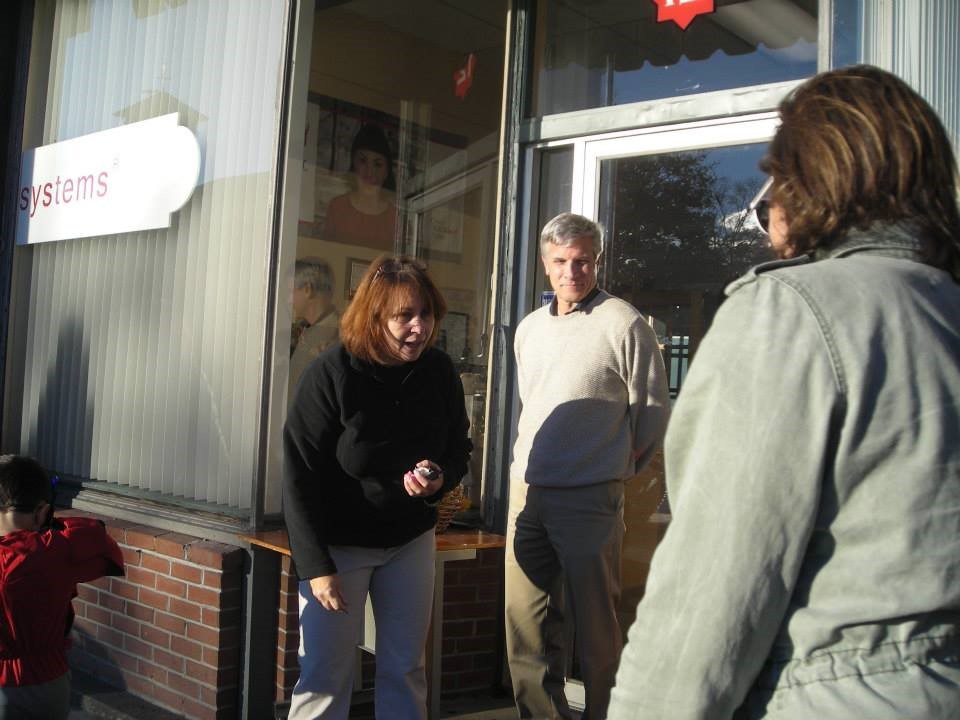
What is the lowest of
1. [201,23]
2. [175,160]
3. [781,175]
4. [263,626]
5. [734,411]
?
[263,626]

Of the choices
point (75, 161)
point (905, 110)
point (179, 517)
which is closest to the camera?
point (905, 110)

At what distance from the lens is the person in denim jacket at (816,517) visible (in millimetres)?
1195

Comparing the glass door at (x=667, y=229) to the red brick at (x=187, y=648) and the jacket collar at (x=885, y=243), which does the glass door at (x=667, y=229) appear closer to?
the red brick at (x=187, y=648)

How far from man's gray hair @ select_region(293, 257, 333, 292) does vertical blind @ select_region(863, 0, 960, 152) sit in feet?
8.98

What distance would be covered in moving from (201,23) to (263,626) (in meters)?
3.10

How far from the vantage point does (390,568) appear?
345 cm

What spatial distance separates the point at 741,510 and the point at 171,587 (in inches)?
158

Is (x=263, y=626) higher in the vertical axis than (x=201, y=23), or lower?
lower

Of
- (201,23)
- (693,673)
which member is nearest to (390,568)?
(693,673)

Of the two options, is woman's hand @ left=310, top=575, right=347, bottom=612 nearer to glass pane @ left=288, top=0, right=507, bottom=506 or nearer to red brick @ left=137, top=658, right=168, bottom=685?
glass pane @ left=288, top=0, right=507, bottom=506

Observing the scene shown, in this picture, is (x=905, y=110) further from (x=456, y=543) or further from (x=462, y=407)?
(x=456, y=543)

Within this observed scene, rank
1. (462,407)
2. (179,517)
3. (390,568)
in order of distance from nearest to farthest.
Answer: (390,568) → (462,407) → (179,517)

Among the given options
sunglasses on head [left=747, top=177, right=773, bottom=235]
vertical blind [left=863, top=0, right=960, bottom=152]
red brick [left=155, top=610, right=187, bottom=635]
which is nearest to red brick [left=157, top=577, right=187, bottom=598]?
red brick [left=155, top=610, right=187, bottom=635]

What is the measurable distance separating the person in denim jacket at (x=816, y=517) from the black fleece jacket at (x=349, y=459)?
6.87ft
